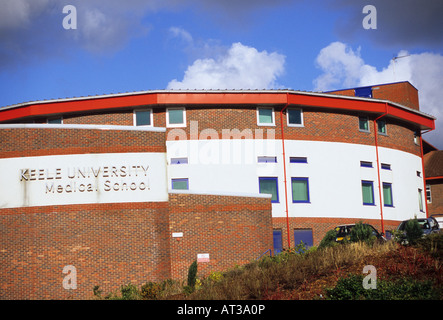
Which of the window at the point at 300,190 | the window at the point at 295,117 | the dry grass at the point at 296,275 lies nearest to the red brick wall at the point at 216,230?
the dry grass at the point at 296,275

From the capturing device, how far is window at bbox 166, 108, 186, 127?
1345 inches

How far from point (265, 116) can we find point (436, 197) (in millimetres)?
23196

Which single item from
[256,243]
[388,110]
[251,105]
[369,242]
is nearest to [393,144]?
[388,110]

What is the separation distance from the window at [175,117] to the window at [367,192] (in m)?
11.8

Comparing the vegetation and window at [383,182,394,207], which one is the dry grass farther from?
window at [383,182,394,207]

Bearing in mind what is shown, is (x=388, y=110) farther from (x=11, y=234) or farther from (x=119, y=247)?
(x=11, y=234)

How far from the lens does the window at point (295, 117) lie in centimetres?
3562

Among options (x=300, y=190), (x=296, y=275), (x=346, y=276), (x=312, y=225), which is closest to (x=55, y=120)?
(x=300, y=190)

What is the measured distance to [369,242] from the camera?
21812 mm

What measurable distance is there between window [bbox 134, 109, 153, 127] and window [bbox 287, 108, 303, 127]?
8124mm

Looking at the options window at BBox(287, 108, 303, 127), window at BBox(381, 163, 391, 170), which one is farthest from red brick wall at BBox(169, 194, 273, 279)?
window at BBox(381, 163, 391, 170)

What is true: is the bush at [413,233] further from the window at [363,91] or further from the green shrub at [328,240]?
the window at [363,91]

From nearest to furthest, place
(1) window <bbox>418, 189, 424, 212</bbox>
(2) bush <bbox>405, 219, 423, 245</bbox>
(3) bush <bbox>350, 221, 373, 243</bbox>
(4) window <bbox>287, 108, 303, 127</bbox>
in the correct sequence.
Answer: (2) bush <bbox>405, 219, 423, 245</bbox>, (3) bush <bbox>350, 221, 373, 243</bbox>, (4) window <bbox>287, 108, 303, 127</bbox>, (1) window <bbox>418, 189, 424, 212</bbox>
